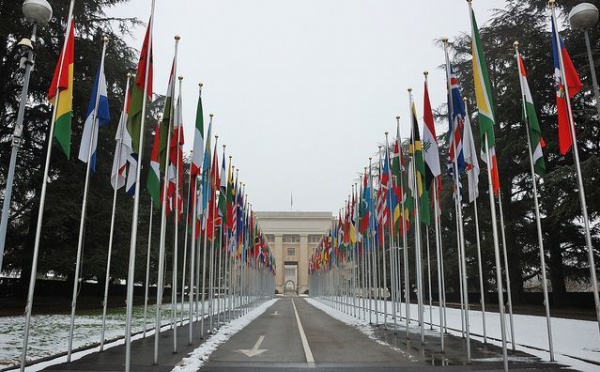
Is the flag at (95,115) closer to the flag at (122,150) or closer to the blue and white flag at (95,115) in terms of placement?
the blue and white flag at (95,115)

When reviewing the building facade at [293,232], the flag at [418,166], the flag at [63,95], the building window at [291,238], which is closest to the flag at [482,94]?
the flag at [418,166]

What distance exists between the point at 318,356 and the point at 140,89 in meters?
7.24

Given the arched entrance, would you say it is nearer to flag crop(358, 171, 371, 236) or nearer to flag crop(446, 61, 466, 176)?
flag crop(358, 171, 371, 236)

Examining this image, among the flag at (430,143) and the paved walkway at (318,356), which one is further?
the flag at (430,143)

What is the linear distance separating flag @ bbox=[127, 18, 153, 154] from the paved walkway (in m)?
4.68

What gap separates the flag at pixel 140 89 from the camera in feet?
32.6

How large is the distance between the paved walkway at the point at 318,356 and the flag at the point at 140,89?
468cm

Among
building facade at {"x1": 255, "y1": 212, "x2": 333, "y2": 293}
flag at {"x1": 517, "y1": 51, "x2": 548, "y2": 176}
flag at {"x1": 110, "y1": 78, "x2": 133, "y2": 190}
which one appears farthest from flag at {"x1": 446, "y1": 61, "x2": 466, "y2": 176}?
building facade at {"x1": 255, "y1": 212, "x2": 333, "y2": 293}

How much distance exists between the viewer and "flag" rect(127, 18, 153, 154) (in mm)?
9945

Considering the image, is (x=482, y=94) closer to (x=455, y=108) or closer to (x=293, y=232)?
(x=455, y=108)

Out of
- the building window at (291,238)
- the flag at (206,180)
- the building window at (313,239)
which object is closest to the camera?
the flag at (206,180)

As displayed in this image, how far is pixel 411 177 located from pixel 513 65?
14.8 meters

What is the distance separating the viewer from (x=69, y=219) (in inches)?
959

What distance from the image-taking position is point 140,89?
33.6ft
